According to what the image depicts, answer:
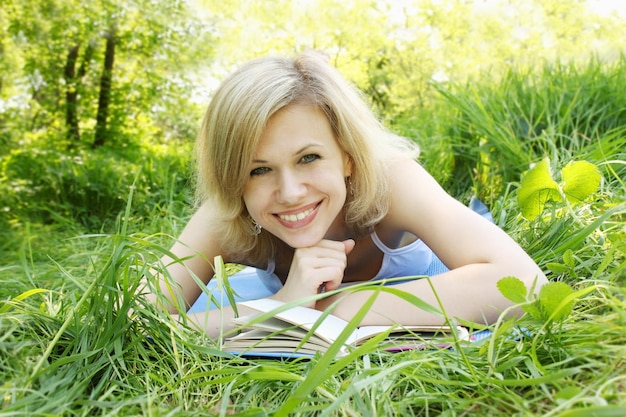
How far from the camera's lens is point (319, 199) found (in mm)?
1969

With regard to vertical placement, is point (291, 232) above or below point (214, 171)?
below

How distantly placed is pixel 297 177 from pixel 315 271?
311 millimetres

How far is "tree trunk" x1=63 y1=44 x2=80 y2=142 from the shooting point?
969 cm

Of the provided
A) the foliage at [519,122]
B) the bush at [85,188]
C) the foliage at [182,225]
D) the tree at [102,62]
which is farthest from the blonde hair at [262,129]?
the tree at [102,62]

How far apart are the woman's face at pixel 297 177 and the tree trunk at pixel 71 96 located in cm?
847

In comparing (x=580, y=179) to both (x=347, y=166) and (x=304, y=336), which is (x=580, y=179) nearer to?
(x=347, y=166)

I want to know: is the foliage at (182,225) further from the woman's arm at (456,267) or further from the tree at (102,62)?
the woman's arm at (456,267)

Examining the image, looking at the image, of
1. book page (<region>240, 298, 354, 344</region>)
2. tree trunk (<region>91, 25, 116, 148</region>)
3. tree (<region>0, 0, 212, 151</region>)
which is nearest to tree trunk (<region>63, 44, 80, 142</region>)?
tree (<region>0, 0, 212, 151</region>)

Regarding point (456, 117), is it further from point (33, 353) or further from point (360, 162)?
point (33, 353)

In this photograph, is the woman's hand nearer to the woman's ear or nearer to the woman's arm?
the woman's arm

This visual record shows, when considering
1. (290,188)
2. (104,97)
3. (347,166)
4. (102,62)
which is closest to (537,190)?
(347,166)

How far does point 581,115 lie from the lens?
3383mm

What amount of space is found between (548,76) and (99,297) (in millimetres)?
3321

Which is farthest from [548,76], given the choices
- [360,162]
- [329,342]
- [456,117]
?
[329,342]
